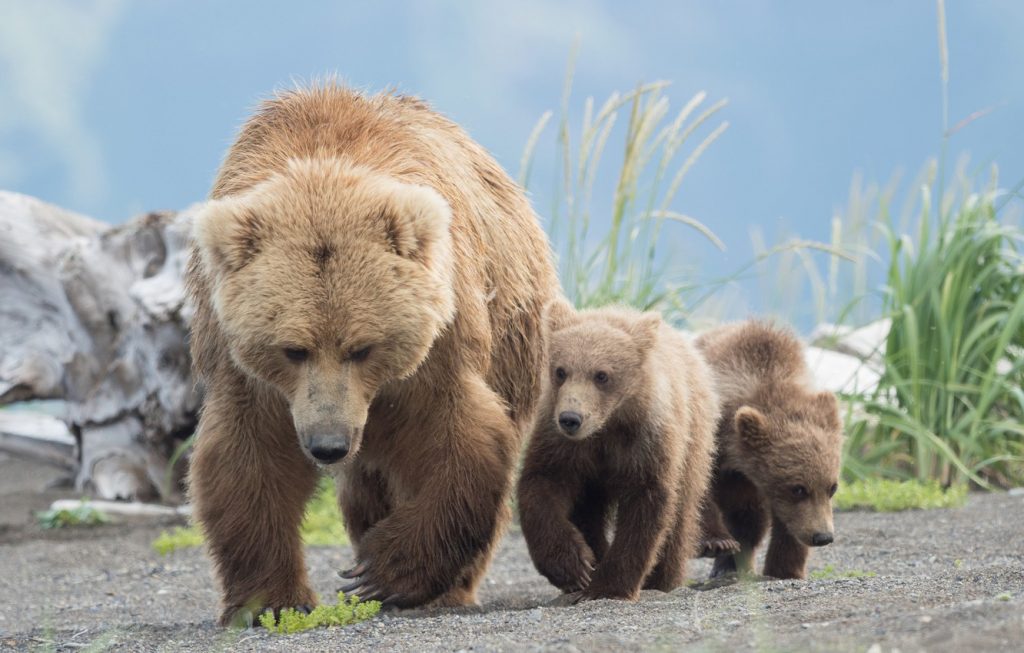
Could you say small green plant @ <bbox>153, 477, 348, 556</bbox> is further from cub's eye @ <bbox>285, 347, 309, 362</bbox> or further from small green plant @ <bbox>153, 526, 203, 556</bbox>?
cub's eye @ <bbox>285, 347, 309, 362</bbox>

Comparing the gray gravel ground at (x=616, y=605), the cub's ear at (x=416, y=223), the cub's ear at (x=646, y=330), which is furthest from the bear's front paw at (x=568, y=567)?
the cub's ear at (x=416, y=223)

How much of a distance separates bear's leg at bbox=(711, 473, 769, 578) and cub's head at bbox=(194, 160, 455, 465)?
2.12 m

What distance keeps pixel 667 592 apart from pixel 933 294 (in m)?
4.93

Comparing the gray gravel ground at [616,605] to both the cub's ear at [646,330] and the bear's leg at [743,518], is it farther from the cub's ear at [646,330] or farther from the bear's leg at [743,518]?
the cub's ear at [646,330]

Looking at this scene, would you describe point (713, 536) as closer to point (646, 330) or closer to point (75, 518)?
point (646, 330)

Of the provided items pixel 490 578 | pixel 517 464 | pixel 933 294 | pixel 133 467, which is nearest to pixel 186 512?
pixel 133 467

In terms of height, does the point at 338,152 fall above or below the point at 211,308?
above

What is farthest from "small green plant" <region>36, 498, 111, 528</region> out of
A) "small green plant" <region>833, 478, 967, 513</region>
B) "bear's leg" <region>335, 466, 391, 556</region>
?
"small green plant" <region>833, 478, 967, 513</region>

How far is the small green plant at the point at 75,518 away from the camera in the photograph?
941 centimetres

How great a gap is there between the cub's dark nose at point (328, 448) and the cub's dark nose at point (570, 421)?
90cm

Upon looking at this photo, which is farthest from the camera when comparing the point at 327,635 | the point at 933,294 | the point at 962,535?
the point at 933,294

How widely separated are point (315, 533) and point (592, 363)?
15.4 feet

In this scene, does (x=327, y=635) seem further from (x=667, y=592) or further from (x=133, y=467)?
(x=133, y=467)

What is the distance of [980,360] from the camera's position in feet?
30.5
